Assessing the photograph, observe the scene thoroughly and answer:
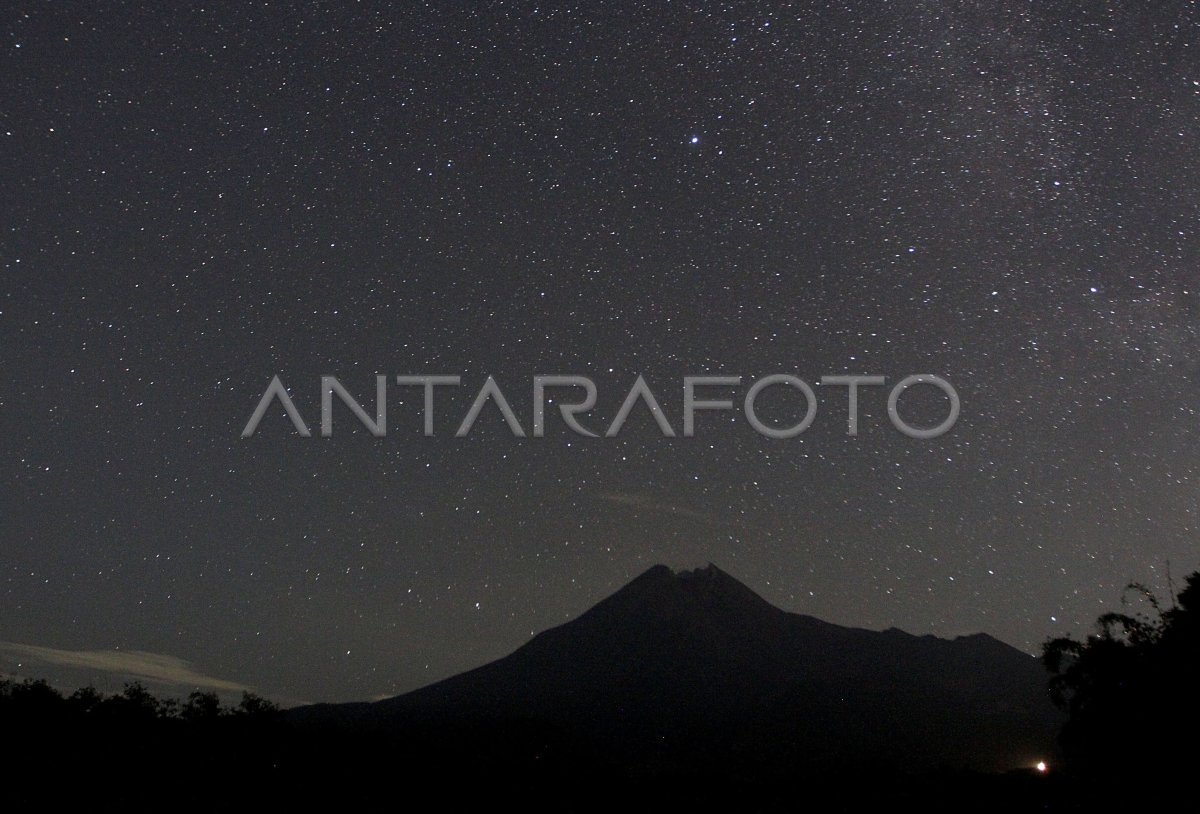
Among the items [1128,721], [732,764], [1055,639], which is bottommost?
[732,764]

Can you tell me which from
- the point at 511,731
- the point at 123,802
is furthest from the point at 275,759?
the point at 511,731

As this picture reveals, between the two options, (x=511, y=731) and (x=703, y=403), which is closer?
(x=703, y=403)

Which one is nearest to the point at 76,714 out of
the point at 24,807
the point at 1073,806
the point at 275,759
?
the point at 275,759

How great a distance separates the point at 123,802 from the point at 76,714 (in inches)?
1175

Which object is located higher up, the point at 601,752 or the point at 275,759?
the point at 275,759

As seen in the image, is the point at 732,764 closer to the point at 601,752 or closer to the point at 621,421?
the point at 601,752

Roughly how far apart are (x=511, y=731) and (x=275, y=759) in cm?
6040

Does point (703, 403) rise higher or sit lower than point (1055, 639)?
higher

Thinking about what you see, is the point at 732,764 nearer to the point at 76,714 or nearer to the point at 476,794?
the point at 76,714

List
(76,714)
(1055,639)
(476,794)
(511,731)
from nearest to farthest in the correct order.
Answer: (476,794), (1055,639), (76,714), (511,731)

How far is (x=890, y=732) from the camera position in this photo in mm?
166125

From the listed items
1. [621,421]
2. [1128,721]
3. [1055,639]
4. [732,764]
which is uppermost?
[621,421]

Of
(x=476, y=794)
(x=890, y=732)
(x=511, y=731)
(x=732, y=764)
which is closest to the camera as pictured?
(x=476, y=794)

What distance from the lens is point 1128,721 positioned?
30.5 meters
